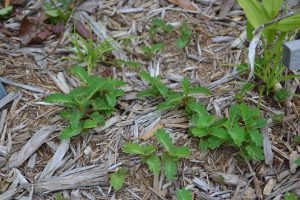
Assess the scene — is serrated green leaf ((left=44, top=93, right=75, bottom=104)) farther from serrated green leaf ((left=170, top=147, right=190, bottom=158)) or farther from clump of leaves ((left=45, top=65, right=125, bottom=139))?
serrated green leaf ((left=170, top=147, right=190, bottom=158))

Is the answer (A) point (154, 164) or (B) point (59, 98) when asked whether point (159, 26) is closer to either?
(B) point (59, 98)

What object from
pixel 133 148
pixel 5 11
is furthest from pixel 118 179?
pixel 5 11

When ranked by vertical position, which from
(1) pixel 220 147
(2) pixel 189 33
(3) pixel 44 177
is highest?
(2) pixel 189 33

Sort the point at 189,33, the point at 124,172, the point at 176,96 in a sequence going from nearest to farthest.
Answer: the point at 124,172 → the point at 176,96 → the point at 189,33

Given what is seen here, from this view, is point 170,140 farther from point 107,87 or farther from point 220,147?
point 107,87

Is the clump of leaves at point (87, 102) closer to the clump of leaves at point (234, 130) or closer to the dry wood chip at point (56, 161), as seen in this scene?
the dry wood chip at point (56, 161)

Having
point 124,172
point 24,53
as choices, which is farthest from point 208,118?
point 24,53

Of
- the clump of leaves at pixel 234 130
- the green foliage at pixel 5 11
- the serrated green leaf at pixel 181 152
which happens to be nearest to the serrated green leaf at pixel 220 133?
the clump of leaves at pixel 234 130
